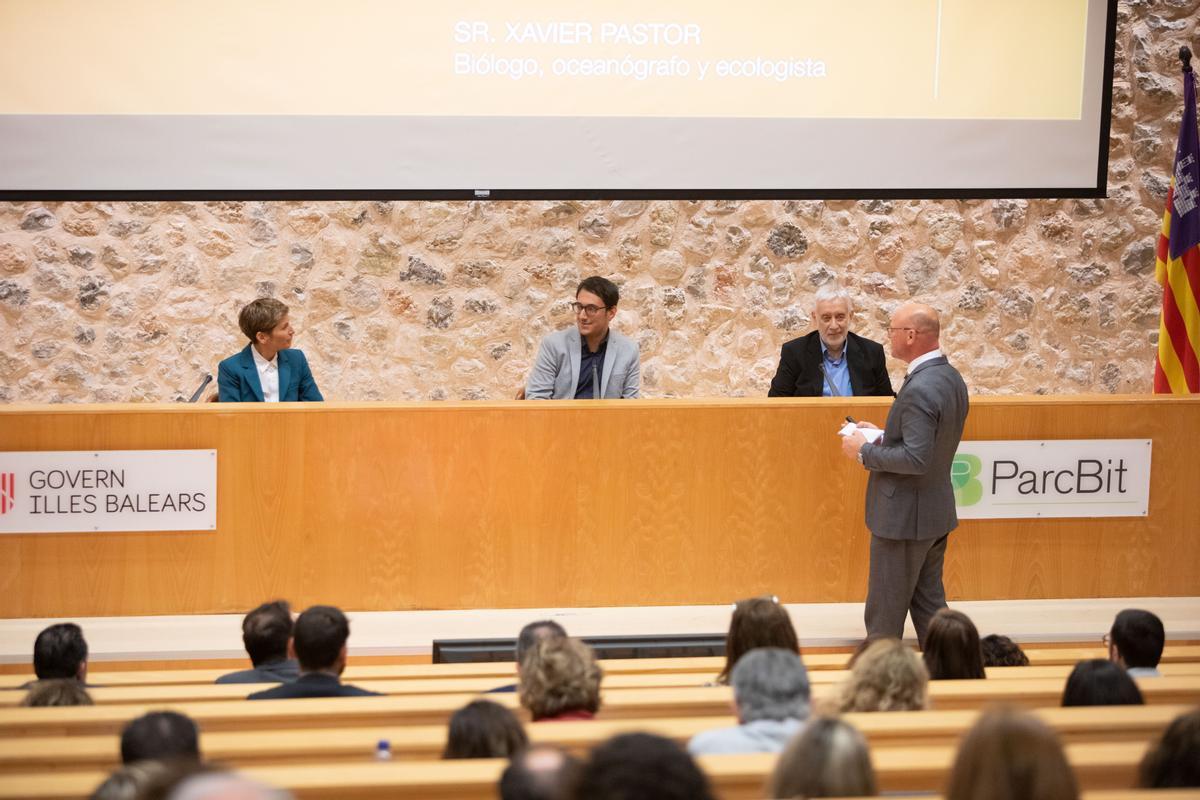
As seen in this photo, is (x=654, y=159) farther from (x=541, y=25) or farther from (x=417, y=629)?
(x=417, y=629)

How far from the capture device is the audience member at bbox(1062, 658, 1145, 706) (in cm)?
324

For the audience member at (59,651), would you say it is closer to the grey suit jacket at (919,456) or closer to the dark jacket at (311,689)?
the dark jacket at (311,689)

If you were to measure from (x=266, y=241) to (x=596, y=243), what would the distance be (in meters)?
2.06

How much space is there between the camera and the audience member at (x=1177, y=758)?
2.35 meters

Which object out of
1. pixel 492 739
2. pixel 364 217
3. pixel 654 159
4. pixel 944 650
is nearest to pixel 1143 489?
pixel 944 650

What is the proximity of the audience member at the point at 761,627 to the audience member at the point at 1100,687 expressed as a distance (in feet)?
2.35

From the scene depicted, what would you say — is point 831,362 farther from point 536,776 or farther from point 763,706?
point 536,776

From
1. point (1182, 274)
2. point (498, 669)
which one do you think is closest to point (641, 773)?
point (498, 669)

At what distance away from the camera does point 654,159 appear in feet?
23.0

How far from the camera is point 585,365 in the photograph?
19.9 feet

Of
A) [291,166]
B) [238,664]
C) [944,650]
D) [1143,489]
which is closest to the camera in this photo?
[944,650]

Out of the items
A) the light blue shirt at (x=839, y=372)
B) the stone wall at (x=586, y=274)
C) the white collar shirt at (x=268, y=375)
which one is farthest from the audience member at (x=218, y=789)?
the stone wall at (x=586, y=274)

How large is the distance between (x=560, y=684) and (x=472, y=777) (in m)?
0.74

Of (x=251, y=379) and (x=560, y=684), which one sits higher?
(x=251, y=379)
